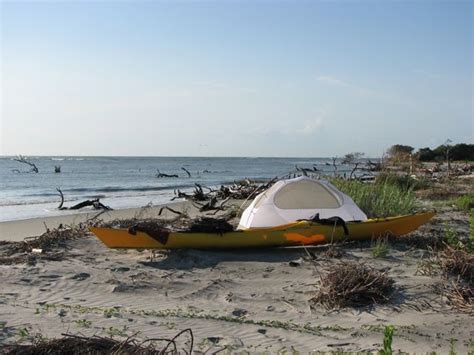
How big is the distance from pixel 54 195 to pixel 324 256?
20.0m

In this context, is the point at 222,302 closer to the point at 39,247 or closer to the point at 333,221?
the point at 333,221

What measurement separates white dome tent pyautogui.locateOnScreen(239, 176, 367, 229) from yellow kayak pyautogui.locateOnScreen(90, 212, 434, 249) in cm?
75

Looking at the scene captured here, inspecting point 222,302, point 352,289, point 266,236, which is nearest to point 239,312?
point 222,302

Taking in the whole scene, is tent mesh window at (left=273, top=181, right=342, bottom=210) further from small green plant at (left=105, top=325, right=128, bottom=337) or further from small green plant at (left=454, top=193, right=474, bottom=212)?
small green plant at (left=454, top=193, right=474, bottom=212)

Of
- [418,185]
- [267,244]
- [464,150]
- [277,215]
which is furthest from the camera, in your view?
[464,150]

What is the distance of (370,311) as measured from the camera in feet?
19.8

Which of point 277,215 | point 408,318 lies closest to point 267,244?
point 277,215

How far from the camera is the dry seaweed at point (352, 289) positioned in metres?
6.23

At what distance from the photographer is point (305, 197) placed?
33.4ft

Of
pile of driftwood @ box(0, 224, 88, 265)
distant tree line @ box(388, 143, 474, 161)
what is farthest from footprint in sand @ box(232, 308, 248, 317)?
distant tree line @ box(388, 143, 474, 161)

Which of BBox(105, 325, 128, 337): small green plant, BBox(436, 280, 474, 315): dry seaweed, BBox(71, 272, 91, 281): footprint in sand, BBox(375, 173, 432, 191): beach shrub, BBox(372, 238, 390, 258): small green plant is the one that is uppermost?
BBox(375, 173, 432, 191): beach shrub

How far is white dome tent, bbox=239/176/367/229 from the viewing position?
32.4ft

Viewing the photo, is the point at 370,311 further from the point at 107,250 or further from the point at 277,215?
the point at 107,250

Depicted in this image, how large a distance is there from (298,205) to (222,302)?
3922 millimetres
